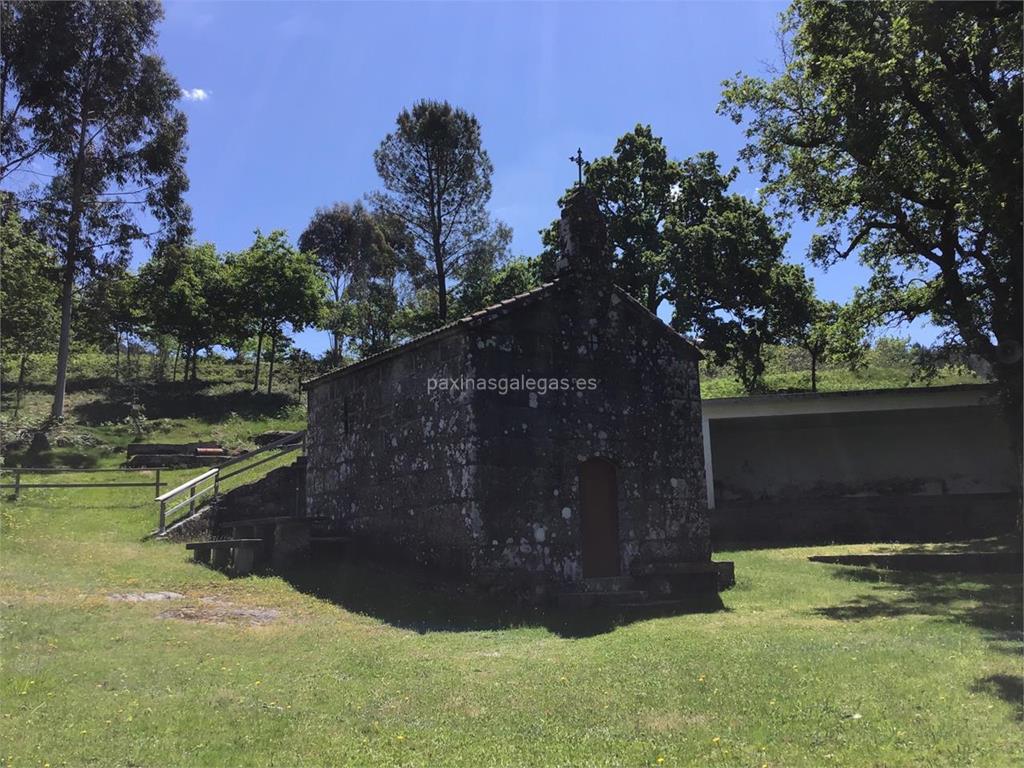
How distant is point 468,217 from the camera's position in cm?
3775

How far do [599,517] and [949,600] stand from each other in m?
5.81

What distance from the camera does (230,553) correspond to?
47.8 feet

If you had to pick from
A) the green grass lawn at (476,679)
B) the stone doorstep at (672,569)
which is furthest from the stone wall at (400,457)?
the stone doorstep at (672,569)

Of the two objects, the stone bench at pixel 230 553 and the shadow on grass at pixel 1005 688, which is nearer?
the shadow on grass at pixel 1005 688

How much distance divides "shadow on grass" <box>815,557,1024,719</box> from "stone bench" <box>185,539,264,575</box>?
10173 mm

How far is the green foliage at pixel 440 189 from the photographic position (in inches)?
1452

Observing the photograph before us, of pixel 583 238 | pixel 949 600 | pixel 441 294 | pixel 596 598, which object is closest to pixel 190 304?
pixel 441 294

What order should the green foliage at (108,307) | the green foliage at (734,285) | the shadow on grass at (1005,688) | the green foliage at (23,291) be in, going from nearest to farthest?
the shadow on grass at (1005,688) < the green foliage at (23,291) < the green foliage at (734,285) < the green foliage at (108,307)

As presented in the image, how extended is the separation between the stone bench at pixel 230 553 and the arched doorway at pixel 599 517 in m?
6.44

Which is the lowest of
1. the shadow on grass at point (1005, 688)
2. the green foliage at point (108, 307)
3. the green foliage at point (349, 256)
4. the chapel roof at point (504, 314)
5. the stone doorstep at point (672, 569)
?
the shadow on grass at point (1005, 688)

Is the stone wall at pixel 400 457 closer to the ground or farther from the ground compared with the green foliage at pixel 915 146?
closer to the ground

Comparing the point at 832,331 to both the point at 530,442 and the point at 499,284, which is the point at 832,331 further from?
the point at 499,284

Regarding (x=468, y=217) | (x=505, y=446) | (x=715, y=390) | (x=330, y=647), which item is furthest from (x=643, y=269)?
(x=330, y=647)

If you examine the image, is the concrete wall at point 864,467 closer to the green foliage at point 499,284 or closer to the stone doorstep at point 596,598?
the stone doorstep at point 596,598
